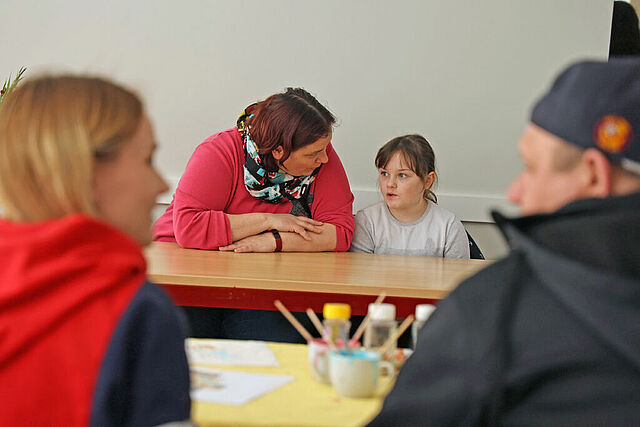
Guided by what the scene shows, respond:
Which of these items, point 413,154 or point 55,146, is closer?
point 55,146

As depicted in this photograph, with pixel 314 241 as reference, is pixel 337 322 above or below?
above

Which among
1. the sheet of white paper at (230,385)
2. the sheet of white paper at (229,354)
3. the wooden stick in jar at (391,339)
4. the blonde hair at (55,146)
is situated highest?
the blonde hair at (55,146)

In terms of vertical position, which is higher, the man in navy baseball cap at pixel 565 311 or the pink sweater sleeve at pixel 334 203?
the man in navy baseball cap at pixel 565 311

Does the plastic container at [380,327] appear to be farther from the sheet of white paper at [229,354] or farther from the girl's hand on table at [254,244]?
the girl's hand on table at [254,244]

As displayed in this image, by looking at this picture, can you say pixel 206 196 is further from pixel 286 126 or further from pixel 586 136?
pixel 586 136

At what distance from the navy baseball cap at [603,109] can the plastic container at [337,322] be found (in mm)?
592

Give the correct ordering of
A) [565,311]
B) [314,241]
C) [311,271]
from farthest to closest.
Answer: [314,241] → [311,271] → [565,311]

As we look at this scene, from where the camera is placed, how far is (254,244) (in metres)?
2.60

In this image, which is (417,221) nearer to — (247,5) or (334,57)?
(334,57)

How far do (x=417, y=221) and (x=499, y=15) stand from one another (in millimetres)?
1121

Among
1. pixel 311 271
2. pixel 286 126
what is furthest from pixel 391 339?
pixel 286 126

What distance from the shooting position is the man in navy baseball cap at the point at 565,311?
0.76m

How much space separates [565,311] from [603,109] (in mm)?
243

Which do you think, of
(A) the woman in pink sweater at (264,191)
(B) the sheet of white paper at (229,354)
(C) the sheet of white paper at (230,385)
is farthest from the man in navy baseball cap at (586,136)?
(A) the woman in pink sweater at (264,191)
